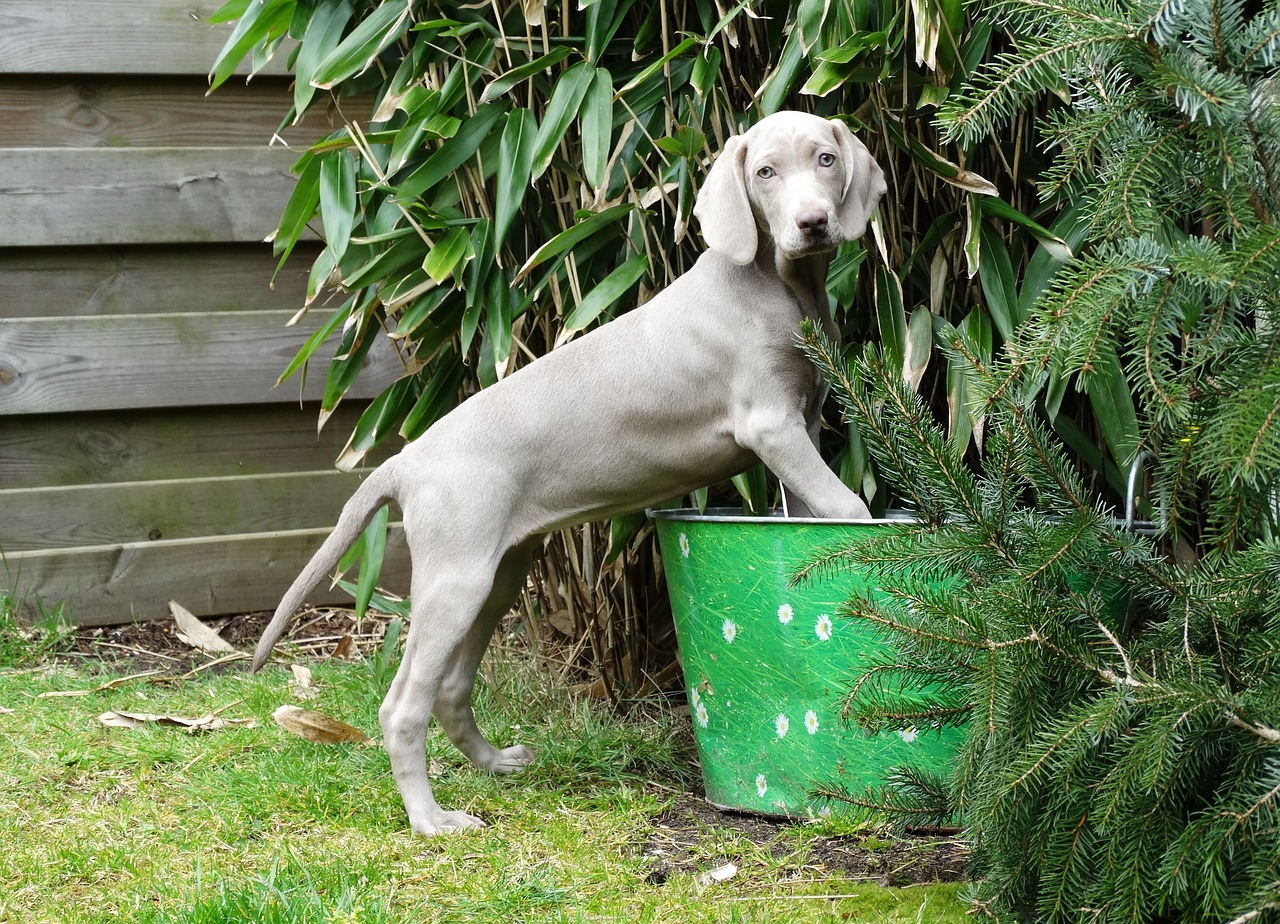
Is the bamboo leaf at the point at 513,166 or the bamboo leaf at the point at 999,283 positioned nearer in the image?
the bamboo leaf at the point at 999,283

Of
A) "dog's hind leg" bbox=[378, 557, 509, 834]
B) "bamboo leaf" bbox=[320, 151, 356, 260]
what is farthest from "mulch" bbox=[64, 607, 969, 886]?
"bamboo leaf" bbox=[320, 151, 356, 260]

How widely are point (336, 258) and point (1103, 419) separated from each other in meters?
1.62

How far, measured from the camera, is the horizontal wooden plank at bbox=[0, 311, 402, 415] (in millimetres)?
3807

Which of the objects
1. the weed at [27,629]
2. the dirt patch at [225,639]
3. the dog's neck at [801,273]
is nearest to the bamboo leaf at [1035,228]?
the dog's neck at [801,273]

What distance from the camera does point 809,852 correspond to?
2096 mm

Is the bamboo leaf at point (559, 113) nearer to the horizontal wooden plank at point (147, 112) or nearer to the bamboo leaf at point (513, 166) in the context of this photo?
the bamboo leaf at point (513, 166)

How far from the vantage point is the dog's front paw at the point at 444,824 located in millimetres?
2256

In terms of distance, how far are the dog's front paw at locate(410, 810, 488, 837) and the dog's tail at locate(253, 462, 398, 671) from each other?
0.42 m

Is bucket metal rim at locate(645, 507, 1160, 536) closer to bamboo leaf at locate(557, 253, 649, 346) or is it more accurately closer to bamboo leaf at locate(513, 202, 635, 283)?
bamboo leaf at locate(557, 253, 649, 346)

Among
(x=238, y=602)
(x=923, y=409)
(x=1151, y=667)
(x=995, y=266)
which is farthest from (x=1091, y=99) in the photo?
(x=238, y=602)

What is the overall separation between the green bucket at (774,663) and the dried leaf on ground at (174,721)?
1238 mm

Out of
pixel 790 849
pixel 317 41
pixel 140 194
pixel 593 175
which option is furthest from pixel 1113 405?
pixel 140 194

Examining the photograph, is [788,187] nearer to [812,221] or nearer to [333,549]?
[812,221]

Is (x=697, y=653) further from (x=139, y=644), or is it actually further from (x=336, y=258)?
(x=139, y=644)
